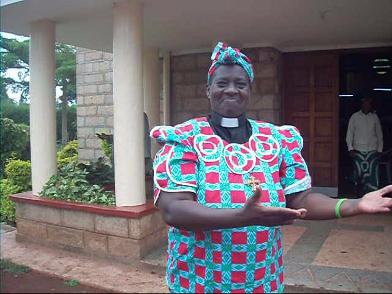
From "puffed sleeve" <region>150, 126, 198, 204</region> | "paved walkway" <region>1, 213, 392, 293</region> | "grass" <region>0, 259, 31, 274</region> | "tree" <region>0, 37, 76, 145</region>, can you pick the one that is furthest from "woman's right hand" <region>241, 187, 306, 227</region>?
"tree" <region>0, 37, 76, 145</region>

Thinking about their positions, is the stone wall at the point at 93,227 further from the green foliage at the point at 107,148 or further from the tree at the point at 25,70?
the tree at the point at 25,70

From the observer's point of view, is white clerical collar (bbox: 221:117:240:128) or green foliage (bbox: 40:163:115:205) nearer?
white clerical collar (bbox: 221:117:240:128)

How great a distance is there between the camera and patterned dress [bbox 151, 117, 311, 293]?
1292 mm

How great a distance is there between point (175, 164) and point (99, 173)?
13.0 ft

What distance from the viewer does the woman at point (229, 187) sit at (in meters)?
1.27

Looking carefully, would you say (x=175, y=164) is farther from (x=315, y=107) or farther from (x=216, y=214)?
(x=315, y=107)

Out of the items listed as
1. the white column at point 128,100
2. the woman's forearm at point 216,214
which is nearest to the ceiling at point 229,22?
the white column at point 128,100

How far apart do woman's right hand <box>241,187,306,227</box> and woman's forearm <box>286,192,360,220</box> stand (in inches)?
11.6

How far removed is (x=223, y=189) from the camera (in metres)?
1.30

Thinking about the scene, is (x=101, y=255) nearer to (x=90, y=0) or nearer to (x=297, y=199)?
(x=90, y=0)

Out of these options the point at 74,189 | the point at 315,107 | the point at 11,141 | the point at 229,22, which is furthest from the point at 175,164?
the point at 11,141

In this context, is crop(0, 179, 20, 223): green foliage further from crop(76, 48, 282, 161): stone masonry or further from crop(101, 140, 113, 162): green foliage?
crop(76, 48, 282, 161): stone masonry

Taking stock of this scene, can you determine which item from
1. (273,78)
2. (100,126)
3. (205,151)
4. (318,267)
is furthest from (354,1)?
(100,126)

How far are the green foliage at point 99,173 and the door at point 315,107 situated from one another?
9.39ft
